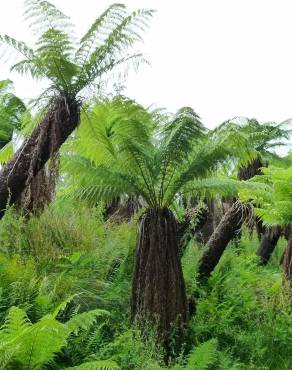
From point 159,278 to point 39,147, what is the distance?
211 cm

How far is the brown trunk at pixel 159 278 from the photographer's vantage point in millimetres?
6836

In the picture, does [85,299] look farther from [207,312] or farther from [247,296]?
[247,296]

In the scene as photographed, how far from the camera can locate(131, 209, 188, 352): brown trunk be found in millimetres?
6836

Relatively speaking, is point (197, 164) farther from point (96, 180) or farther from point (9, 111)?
point (9, 111)

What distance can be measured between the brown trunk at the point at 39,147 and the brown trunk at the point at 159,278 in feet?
4.75

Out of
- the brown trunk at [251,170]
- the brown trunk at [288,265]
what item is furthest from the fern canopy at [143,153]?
the brown trunk at [251,170]

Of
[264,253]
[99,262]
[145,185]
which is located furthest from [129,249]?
[264,253]

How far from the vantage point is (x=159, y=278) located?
697 centimetres

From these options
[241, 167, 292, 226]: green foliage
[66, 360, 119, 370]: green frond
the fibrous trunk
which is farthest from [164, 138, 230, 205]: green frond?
[66, 360, 119, 370]: green frond

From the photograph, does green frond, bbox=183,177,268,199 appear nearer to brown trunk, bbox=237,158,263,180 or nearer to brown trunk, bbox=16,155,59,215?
brown trunk, bbox=16,155,59,215

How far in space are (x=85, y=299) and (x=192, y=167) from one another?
2.16 metres

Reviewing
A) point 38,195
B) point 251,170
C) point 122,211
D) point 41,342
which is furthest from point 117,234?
point 251,170

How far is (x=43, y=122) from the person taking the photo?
22.7ft

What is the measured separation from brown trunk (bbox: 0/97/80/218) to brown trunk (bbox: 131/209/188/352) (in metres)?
1.45
